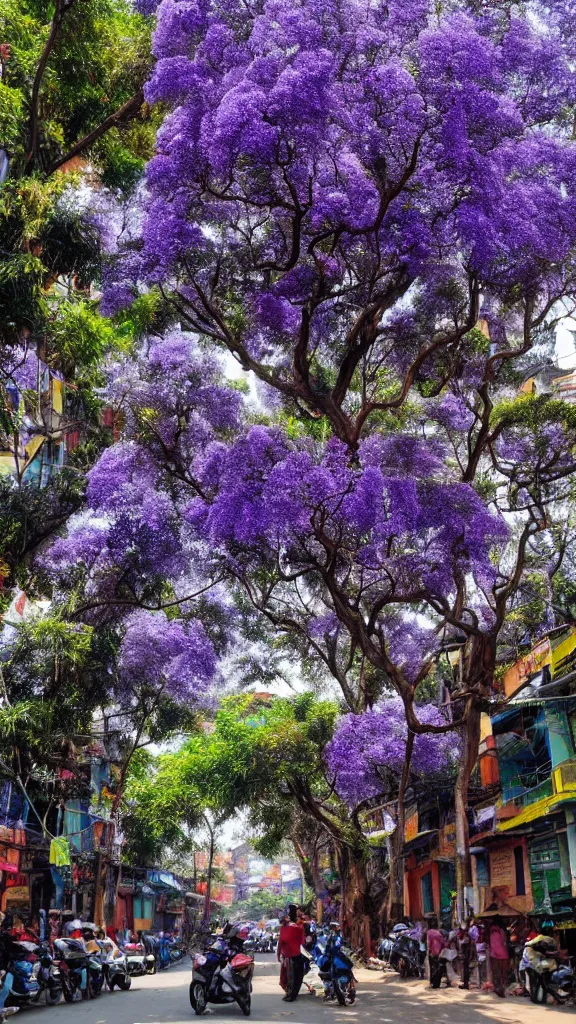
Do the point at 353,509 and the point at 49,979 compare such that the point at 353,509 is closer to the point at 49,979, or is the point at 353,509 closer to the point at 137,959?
the point at 49,979

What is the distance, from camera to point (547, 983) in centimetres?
1401

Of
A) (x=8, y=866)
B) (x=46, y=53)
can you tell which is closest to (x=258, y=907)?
(x=8, y=866)

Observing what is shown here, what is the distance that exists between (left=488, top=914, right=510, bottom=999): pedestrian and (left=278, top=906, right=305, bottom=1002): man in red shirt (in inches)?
137

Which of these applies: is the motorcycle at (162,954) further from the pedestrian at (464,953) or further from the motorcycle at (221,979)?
the motorcycle at (221,979)

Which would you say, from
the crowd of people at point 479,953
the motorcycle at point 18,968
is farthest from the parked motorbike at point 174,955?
the motorcycle at point 18,968

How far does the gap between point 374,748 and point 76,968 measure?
919 cm

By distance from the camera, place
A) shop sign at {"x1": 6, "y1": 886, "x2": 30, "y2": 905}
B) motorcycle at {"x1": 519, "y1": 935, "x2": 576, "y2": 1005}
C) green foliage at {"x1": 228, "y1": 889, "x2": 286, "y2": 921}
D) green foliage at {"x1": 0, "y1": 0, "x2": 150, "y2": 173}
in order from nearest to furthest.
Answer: green foliage at {"x1": 0, "y1": 0, "x2": 150, "y2": 173} < motorcycle at {"x1": 519, "y1": 935, "x2": 576, "y2": 1005} < shop sign at {"x1": 6, "y1": 886, "x2": 30, "y2": 905} < green foliage at {"x1": 228, "y1": 889, "x2": 286, "y2": 921}

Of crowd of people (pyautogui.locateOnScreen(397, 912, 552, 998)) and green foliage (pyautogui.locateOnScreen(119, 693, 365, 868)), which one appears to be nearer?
crowd of people (pyautogui.locateOnScreen(397, 912, 552, 998))

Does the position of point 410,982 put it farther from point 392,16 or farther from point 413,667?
point 392,16

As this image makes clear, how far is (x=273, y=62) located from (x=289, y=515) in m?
5.61

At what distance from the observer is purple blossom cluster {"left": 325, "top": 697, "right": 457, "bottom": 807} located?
74.4 feet

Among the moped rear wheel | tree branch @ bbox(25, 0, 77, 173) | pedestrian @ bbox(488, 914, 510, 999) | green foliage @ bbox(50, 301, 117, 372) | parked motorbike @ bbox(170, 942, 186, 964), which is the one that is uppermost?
tree branch @ bbox(25, 0, 77, 173)

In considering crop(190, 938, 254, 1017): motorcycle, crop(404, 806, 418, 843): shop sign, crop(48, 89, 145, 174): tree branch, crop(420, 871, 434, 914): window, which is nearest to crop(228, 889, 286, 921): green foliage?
crop(404, 806, 418, 843): shop sign

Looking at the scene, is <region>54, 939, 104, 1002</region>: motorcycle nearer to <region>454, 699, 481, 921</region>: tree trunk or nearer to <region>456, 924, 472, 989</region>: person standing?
<region>456, 924, 472, 989</region>: person standing
